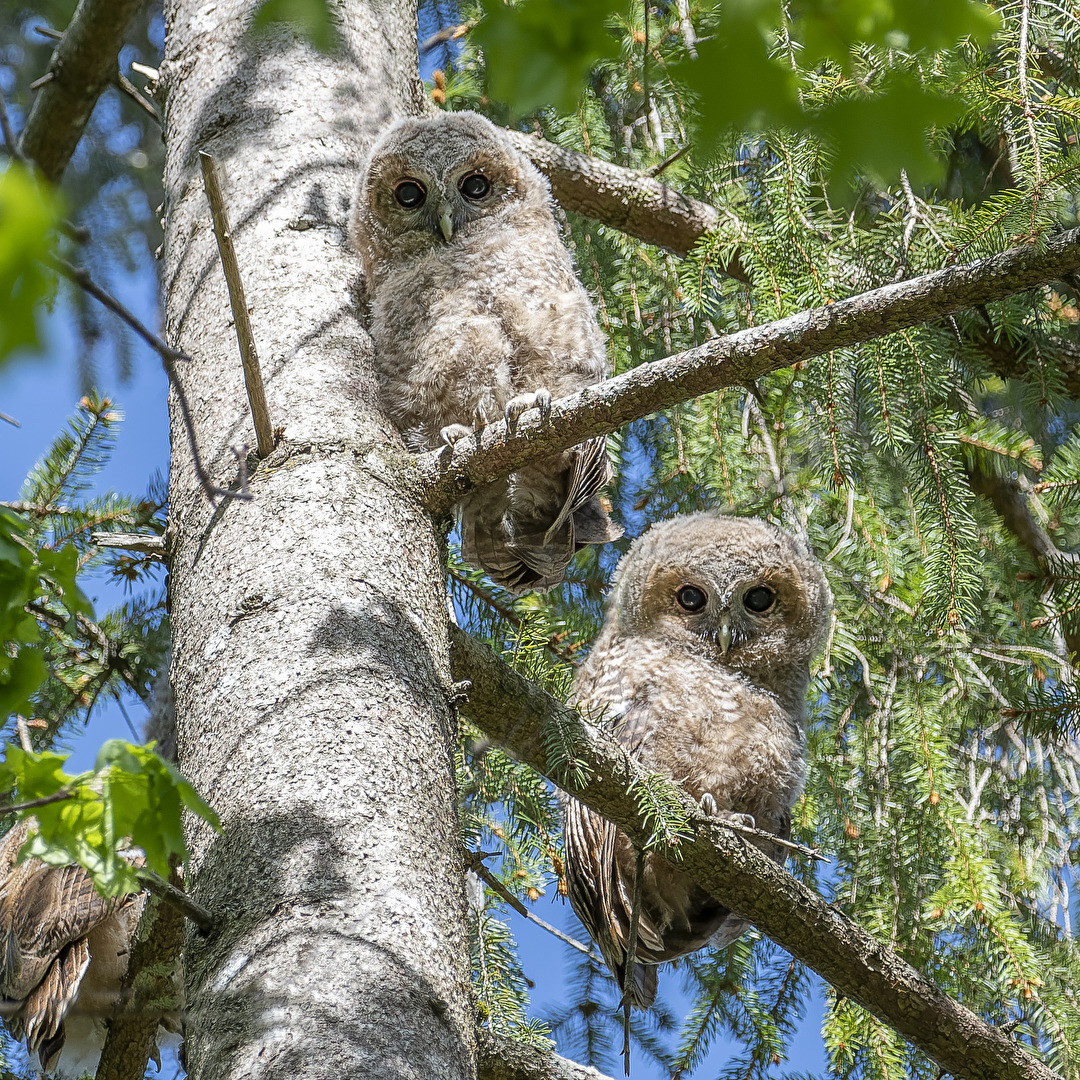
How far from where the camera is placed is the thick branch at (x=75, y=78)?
75.2 inches

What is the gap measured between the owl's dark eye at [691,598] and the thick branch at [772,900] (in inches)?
44.1

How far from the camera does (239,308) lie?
1.47 meters

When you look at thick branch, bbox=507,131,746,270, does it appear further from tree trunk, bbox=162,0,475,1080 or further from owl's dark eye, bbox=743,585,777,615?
owl's dark eye, bbox=743,585,777,615

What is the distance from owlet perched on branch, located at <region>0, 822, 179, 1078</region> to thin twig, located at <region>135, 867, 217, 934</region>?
3.02 ft

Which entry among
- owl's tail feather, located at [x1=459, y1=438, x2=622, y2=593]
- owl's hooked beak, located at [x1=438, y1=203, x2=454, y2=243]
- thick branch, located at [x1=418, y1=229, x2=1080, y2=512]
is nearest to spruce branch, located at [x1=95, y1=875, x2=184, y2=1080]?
thick branch, located at [x1=418, y1=229, x2=1080, y2=512]

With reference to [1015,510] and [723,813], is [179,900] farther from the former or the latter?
[1015,510]

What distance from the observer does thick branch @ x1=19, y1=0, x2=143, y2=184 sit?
1.91 m

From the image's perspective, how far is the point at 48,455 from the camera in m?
2.60

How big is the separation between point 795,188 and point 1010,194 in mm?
454

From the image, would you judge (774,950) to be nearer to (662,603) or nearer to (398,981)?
(662,603)

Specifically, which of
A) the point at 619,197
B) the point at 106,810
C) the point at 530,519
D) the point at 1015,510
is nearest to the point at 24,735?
the point at 106,810

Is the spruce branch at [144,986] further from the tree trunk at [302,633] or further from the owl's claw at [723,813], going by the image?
the owl's claw at [723,813]

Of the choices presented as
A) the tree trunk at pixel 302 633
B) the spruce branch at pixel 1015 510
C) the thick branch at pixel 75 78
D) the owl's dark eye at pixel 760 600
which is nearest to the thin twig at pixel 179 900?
the tree trunk at pixel 302 633

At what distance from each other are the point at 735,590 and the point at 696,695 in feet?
1.04
